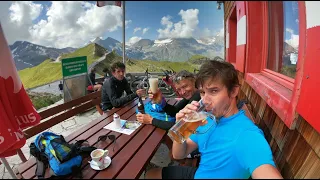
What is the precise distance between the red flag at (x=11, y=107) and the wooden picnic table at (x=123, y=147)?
248 mm

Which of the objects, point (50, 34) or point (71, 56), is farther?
point (71, 56)

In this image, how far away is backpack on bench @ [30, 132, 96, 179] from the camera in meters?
0.97

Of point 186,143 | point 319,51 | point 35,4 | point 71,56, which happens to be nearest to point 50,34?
point 35,4

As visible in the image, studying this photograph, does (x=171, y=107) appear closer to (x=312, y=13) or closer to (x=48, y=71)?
(x=312, y=13)

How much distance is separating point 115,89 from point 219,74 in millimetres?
2145

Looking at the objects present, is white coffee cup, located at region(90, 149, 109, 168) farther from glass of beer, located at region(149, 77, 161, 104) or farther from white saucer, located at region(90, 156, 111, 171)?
glass of beer, located at region(149, 77, 161, 104)

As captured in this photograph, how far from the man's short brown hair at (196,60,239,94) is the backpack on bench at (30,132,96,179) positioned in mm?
829

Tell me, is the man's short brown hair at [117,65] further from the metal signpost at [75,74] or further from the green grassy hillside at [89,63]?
the metal signpost at [75,74]

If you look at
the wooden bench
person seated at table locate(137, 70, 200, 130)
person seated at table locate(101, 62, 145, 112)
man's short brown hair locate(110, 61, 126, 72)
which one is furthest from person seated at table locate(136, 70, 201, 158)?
man's short brown hair locate(110, 61, 126, 72)

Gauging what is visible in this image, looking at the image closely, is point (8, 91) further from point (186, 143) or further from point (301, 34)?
point (301, 34)

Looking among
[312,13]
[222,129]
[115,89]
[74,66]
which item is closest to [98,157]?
[222,129]

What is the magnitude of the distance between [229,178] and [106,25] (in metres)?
1.92

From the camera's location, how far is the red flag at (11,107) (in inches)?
51.1

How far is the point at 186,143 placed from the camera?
3.90 ft
